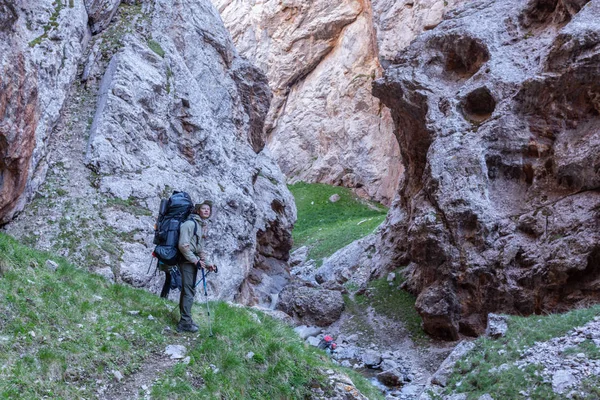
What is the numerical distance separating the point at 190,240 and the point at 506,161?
13883mm

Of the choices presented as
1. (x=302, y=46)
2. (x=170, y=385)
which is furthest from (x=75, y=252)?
(x=302, y=46)

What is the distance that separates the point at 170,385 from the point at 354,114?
165 ft

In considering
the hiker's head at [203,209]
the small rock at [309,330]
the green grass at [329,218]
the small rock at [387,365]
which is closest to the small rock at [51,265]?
the hiker's head at [203,209]

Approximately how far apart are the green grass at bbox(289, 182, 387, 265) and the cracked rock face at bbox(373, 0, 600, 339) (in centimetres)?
1355

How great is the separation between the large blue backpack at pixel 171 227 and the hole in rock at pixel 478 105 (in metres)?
14.5

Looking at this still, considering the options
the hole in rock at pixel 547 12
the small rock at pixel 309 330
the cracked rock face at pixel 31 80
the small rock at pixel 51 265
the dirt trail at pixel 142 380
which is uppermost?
the hole in rock at pixel 547 12

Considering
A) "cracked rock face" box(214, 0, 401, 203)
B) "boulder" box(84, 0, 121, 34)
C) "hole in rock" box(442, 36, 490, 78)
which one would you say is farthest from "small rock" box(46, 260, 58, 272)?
"cracked rock face" box(214, 0, 401, 203)

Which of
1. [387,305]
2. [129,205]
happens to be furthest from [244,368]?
[387,305]

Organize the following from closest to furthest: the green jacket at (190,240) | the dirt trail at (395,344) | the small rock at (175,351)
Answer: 1. the small rock at (175,351)
2. the green jacket at (190,240)
3. the dirt trail at (395,344)

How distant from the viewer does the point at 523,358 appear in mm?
12188

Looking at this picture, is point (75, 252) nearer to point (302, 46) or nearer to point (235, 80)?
point (235, 80)

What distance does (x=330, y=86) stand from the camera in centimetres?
5900

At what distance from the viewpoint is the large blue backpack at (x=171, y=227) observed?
9.09 meters

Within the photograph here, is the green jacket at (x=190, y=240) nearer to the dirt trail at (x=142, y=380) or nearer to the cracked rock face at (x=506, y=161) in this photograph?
the dirt trail at (x=142, y=380)
